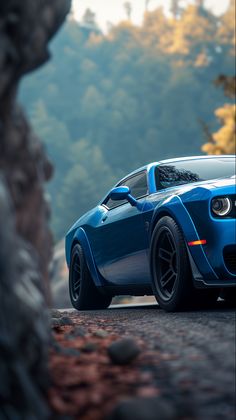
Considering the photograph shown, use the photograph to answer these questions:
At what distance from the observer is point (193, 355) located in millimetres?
4395

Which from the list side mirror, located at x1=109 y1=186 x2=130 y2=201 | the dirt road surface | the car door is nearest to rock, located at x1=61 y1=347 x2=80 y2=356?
the dirt road surface

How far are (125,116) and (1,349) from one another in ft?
408

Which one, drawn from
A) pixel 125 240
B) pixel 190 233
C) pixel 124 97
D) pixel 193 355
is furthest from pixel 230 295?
pixel 124 97

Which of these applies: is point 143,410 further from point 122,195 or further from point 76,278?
point 76,278

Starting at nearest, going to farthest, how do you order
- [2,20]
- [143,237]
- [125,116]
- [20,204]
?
[2,20] < [20,204] < [143,237] < [125,116]

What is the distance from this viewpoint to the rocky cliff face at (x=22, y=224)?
11.0 ft

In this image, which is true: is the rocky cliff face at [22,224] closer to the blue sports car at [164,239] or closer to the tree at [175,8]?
the blue sports car at [164,239]

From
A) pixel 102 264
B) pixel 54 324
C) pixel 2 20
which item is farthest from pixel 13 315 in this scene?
pixel 102 264

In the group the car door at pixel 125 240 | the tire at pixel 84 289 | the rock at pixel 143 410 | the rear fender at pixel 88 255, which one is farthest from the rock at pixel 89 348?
the tire at pixel 84 289

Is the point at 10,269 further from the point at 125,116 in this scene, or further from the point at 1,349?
the point at 125,116

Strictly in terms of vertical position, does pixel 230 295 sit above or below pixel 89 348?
below

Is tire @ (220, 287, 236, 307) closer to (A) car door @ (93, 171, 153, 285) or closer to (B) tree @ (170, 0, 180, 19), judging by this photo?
(A) car door @ (93, 171, 153, 285)

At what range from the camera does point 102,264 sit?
29.2ft

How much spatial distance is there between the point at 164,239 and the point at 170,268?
272 mm
